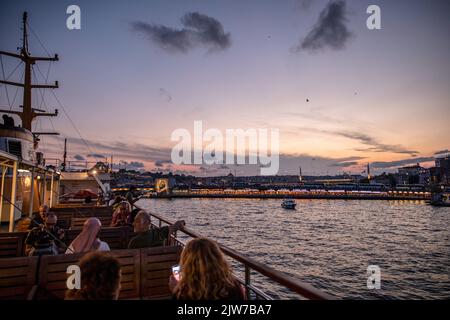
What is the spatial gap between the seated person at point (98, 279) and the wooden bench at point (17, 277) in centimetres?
151

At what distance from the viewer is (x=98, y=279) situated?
2051 millimetres

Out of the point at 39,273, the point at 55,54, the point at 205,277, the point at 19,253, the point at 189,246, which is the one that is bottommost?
the point at 19,253

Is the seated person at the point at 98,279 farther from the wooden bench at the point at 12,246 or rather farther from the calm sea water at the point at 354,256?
the calm sea water at the point at 354,256

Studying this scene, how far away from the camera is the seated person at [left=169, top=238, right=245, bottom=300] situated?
217cm

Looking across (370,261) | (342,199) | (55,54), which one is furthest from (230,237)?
(342,199)

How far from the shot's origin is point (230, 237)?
4097 cm

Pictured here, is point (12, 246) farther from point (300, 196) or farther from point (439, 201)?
point (300, 196)

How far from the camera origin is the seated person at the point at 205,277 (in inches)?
85.3

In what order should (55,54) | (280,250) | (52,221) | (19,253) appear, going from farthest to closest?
(280,250), (55,54), (52,221), (19,253)

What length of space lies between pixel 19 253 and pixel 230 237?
122ft

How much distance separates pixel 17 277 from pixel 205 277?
2.50m

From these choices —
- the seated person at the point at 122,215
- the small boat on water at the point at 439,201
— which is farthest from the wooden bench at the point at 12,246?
the small boat on water at the point at 439,201

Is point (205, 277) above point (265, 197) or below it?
above

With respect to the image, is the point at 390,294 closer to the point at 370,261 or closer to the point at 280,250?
the point at 370,261
